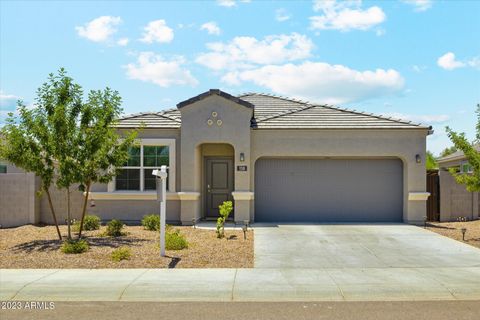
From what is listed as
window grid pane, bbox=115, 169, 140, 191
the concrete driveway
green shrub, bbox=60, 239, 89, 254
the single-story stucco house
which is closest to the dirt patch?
the concrete driveway

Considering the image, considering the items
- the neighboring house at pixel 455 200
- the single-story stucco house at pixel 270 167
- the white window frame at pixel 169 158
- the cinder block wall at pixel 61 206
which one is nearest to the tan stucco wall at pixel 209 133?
the single-story stucco house at pixel 270 167

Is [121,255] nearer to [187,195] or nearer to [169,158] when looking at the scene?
[187,195]

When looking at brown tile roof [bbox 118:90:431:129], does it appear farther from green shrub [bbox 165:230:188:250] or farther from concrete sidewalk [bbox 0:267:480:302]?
concrete sidewalk [bbox 0:267:480:302]

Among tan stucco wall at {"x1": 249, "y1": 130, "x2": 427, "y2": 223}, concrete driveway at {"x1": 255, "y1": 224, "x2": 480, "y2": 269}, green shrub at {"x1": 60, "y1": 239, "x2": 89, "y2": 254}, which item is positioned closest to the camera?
concrete driveway at {"x1": 255, "y1": 224, "x2": 480, "y2": 269}

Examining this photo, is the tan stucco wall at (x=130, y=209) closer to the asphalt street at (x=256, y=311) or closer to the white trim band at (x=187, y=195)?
the white trim band at (x=187, y=195)

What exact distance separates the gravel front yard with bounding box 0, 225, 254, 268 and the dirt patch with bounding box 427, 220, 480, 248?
6.00 m

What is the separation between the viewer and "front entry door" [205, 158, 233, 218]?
18.6 m

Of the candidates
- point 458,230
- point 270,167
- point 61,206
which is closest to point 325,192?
point 270,167

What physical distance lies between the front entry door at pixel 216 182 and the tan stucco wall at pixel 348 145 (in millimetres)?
1418

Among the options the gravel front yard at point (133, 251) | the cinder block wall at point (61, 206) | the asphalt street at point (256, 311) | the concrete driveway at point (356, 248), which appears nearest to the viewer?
the asphalt street at point (256, 311)

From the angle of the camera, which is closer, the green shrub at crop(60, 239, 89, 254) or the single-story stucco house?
the green shrub at crop(60, 239, 89, 254)

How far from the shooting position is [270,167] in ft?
59.5

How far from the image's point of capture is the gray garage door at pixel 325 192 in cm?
1809

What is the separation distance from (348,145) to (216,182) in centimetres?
493
